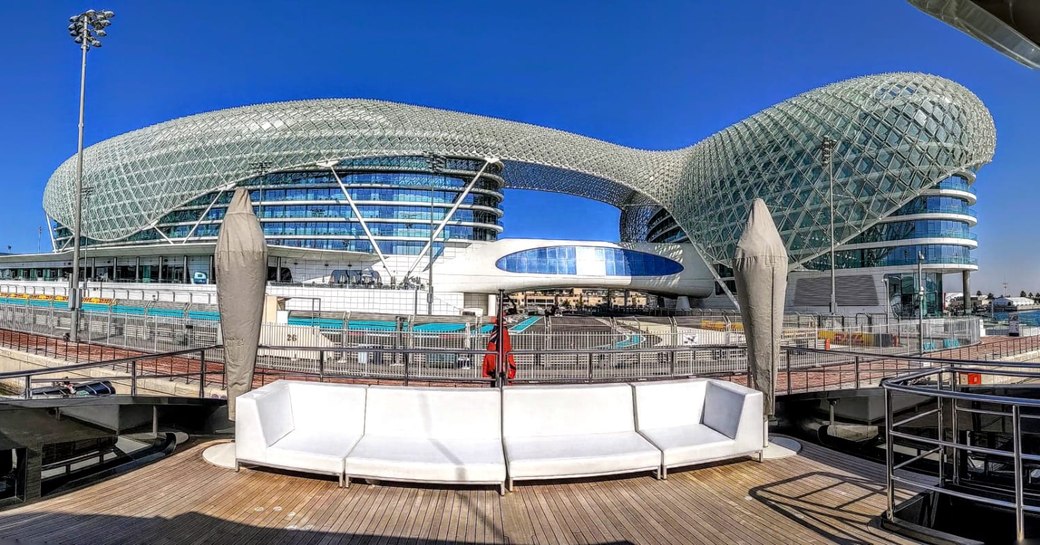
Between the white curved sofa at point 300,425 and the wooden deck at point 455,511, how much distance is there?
26 centimetres

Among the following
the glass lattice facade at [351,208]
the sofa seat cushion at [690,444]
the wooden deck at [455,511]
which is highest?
the glass lattice facade at [351,208]

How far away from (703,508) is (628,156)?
212 ft

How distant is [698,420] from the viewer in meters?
6.50

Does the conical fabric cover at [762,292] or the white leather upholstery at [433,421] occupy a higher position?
the conical fabric cover at [762,292]

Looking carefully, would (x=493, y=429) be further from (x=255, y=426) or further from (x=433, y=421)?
(x=255, y=426)

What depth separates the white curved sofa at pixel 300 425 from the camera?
5.19 metres

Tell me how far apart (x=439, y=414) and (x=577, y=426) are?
166 cm

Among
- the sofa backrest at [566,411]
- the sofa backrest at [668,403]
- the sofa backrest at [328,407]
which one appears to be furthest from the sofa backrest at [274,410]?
the sofa backrest at [668,403]

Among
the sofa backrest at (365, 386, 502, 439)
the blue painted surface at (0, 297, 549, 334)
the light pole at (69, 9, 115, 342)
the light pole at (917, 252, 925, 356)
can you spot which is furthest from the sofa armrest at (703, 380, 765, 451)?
the light pole at (69, 9, 115, 342)

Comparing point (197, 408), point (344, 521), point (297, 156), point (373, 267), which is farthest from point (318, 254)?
point (344, 521)

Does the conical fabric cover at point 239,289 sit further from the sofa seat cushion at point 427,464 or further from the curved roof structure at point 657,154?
the curved roof structure at point 657,154

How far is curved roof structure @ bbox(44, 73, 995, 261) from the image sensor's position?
41531 millimetres

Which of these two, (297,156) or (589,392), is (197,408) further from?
(297,156)

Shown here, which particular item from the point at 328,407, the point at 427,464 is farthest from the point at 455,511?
the point at 328,407
